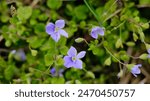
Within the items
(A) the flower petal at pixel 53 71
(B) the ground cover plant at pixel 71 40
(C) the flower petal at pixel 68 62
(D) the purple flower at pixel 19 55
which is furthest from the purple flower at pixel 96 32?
(D) the purple flower at pixel 19 55

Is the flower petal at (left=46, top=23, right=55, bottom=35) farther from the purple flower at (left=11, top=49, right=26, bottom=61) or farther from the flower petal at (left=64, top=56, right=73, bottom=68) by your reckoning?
the purple flower at (left=11, top=49, right=26, bottom=61)

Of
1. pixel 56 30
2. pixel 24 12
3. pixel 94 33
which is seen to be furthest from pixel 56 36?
pixel 24 12

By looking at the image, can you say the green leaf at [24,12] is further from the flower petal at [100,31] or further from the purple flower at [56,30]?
the flower petal at [100,31]

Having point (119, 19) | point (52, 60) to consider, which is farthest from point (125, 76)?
A: point (52, 60)

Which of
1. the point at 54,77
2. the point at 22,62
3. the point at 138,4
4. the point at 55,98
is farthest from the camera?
the point at 22,62

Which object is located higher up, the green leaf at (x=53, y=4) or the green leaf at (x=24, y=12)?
the green leaf at (x=53, y=4)

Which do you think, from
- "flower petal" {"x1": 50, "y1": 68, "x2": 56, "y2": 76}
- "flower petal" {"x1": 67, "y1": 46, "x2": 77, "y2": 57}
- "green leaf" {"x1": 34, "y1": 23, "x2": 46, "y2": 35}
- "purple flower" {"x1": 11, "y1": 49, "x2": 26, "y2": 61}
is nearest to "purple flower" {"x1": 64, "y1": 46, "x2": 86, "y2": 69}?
"flower petal" {"x1": 67, "y1": 46, "x2": 77, "y2": 57}

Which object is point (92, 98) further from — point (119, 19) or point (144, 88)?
point (119, 19)

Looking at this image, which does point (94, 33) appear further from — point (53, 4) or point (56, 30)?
point (53, 4)
